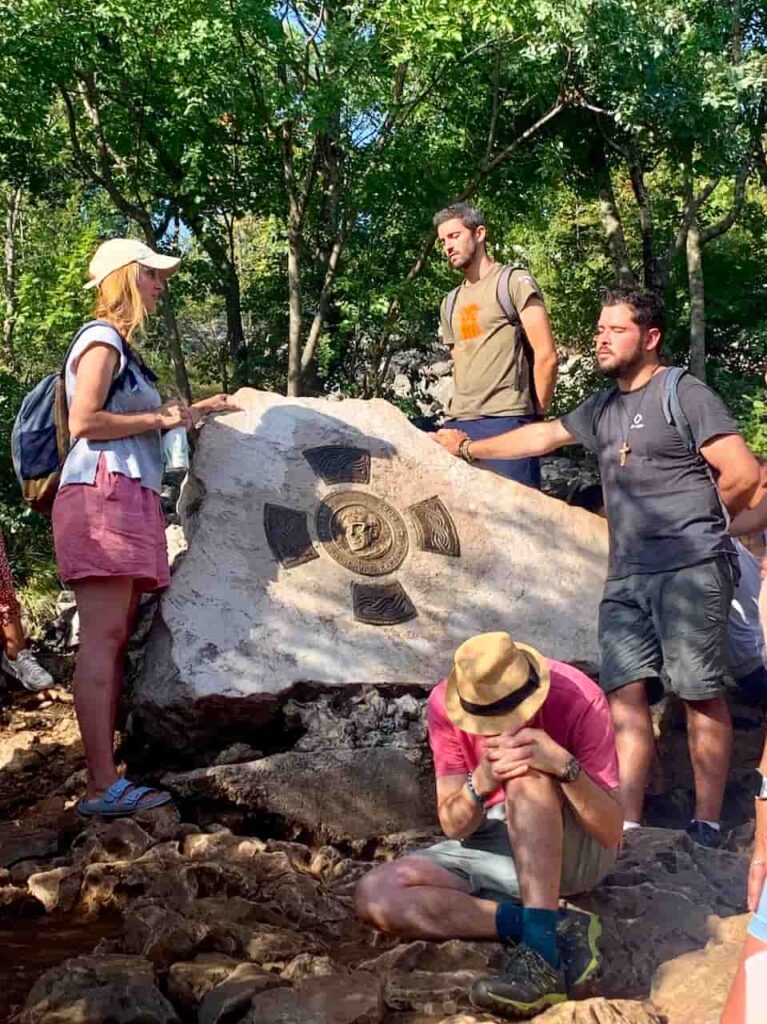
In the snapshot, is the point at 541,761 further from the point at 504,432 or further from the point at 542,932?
the point at 504,432

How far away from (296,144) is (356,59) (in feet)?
6.01

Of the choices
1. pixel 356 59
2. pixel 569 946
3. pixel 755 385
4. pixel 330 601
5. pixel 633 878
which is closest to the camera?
pixel 569 946

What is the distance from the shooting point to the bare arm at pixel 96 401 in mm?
4371

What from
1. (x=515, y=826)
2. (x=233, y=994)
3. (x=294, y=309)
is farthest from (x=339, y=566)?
(x=294, y=309)

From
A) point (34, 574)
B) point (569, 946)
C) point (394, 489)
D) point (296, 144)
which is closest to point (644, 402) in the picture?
point (394, 489)

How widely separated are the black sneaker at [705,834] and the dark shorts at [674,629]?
0.48m

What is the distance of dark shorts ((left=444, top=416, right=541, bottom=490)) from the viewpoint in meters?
5.46

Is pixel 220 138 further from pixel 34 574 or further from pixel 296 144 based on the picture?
pixel 34 574

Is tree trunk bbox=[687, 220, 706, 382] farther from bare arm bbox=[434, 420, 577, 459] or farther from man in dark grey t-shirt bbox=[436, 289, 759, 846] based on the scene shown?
man in dark grey t-shirt bbox=[436, 289, 759, 846]

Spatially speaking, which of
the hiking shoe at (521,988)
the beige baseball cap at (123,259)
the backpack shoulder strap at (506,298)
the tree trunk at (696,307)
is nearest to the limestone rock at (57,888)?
the hiking shoe at (521,988)

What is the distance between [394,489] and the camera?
220 inches

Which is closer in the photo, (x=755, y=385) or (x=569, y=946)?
(x=569, y=946)

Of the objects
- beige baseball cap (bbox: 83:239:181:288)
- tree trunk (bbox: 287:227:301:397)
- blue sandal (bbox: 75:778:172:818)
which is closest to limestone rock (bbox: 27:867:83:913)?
blue sandal (bbox: 75:778:172:818)

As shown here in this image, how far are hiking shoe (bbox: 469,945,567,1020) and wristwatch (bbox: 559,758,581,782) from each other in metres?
0.45
